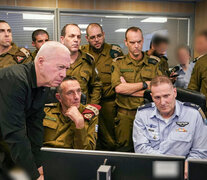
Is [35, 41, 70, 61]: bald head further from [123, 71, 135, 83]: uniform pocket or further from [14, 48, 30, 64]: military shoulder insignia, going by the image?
[14, 48, 30, 64]: military shoulder insignia

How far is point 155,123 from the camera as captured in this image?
1.96 meters

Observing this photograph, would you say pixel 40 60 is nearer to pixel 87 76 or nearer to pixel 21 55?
pixel 87 76

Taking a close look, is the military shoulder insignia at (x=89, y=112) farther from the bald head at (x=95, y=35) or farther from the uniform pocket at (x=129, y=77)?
the bald head at (x=95, y=35)

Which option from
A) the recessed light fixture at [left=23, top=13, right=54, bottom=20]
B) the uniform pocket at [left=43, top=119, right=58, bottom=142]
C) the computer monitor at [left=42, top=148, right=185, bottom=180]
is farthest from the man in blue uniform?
the recessed light fixture at [left=23, top=13, right=54, bottom=20]

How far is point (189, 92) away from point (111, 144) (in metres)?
1.66

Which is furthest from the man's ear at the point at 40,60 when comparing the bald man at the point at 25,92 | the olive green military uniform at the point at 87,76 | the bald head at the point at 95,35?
the bald head at the point at 95,35

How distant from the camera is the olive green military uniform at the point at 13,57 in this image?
2991 millimetres

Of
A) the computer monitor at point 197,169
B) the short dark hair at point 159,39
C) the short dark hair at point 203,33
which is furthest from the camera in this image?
the short dark hair at point 159,39

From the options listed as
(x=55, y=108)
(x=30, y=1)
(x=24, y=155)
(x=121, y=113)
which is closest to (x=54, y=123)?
(x=55, y=108)

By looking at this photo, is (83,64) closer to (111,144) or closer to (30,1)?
(111,144)

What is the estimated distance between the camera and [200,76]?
2738 mm

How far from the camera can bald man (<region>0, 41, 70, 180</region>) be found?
1290 mm

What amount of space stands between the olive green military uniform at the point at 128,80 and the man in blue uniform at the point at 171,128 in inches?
34.3

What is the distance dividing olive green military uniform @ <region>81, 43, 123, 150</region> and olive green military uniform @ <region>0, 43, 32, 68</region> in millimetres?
768
